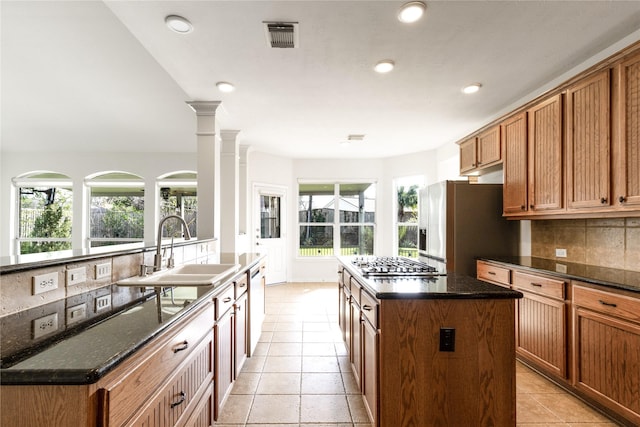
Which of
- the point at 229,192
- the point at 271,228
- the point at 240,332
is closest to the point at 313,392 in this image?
the point at 240,332

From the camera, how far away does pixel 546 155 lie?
2.74 metres

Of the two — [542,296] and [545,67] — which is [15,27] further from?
[542,296]

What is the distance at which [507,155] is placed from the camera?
328 centimetres

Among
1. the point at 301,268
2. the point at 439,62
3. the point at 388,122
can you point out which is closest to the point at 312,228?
the point at 301,268

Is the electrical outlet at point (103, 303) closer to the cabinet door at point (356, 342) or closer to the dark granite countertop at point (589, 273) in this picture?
the cabinet door at point (356, 342)

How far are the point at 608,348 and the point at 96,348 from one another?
2.63 meters

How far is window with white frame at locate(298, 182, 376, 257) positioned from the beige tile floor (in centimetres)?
314

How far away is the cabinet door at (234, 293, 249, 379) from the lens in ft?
7.34

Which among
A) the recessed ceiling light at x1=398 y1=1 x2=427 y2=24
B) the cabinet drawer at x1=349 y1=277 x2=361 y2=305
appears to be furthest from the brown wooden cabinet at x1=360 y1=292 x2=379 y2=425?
the recessed ceiling light at x1=398 y1=1 x2=427 y2=24

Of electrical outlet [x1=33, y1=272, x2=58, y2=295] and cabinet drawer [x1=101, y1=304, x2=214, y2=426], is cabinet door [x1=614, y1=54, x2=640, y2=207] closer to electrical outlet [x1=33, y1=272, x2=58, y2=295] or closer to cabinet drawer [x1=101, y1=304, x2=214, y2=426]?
cabinet drawer [x1=101, y1=304, x2=214, y2=426]

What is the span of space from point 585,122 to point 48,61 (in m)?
5.21

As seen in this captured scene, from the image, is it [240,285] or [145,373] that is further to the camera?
[240,285]

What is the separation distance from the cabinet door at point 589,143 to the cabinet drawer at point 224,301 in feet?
8.90

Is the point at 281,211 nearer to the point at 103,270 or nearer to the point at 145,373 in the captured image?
the point at 103,270
